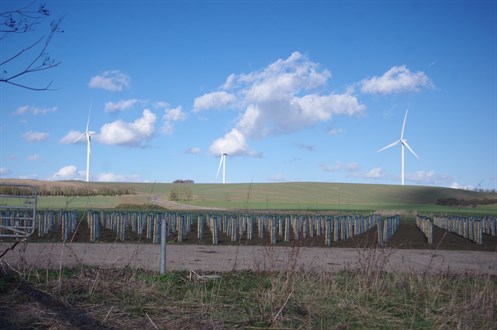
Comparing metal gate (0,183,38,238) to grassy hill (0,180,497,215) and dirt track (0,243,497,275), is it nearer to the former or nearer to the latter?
dirt track (0,243,497,275)

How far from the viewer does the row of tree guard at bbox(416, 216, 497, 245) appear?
20203 millimetres

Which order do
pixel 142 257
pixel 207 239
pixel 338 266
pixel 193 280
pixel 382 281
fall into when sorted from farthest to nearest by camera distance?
pixel 207 239 < pixel 142 257 < pixel 338 266 < pixel 193 280 < pixel 382 281

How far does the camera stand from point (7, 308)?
19.5ft

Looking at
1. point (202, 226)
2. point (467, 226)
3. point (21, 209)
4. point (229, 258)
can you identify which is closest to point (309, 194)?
point (467, 226)

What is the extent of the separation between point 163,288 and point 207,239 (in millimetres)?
13066

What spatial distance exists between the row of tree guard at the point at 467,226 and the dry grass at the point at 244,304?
13.4 meters

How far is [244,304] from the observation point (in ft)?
20.4

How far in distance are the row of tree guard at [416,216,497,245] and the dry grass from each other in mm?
13373

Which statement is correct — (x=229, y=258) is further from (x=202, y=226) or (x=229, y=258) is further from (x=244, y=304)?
(x=244, y=304)

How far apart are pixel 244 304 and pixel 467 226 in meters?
20.4

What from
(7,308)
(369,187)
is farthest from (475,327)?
(369,187)

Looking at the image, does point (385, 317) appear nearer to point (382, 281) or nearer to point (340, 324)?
point (340, 324)

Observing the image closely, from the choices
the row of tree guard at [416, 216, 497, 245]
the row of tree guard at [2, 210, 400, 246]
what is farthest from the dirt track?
the row of tree guard at [416, 216, 497, 245]

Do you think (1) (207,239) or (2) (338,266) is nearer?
(2) (338,266)
